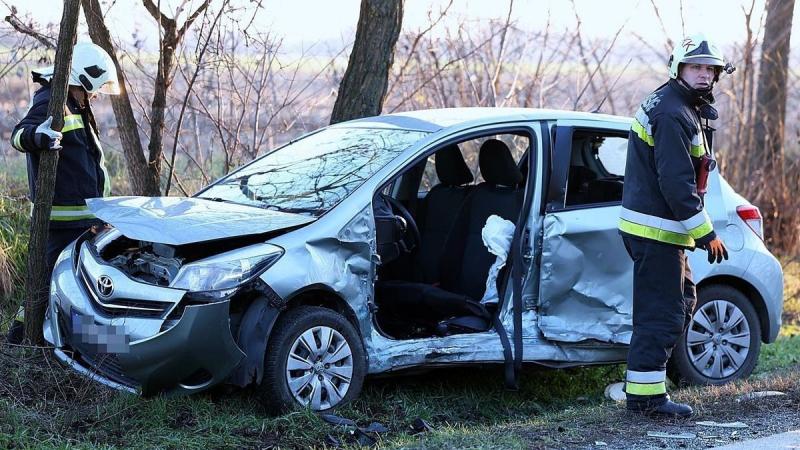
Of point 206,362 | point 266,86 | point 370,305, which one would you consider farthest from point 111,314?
point 266,86

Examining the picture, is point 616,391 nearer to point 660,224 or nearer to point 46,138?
point 660,224

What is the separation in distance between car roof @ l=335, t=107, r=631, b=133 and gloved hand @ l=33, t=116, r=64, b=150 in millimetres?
1705

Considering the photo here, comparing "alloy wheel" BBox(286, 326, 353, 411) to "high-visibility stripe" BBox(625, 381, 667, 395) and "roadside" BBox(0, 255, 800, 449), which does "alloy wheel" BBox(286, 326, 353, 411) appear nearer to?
"roadside" BBox(0, 255, 800, 449)

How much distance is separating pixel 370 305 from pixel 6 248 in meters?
3.26

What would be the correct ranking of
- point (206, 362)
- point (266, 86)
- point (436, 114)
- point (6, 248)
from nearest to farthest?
1. point (206, 362)
2. point (436, 114)
3. point (6, 248)
4. point (266, 86)

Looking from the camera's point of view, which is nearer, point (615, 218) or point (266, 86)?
point (615, 218)

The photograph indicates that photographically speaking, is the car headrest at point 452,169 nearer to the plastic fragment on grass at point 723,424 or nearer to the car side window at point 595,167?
the car side window at point 595,167

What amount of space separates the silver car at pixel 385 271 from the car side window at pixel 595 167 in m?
0.01

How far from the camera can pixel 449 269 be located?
6301 millimetres

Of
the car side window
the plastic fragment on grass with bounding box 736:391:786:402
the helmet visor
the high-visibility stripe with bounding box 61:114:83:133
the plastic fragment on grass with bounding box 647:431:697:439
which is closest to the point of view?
the plastic fragment on grass with bounding box 647:431:697:439

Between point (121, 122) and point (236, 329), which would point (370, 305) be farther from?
point (121, 122)

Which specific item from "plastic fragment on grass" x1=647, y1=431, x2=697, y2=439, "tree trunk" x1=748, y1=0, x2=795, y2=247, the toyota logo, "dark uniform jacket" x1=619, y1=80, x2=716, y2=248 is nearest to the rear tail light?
"dark uniform jacket" x1=619, y1=80, x2=716, y2=248

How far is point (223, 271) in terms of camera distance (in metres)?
4.87

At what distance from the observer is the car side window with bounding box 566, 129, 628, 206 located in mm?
6207
